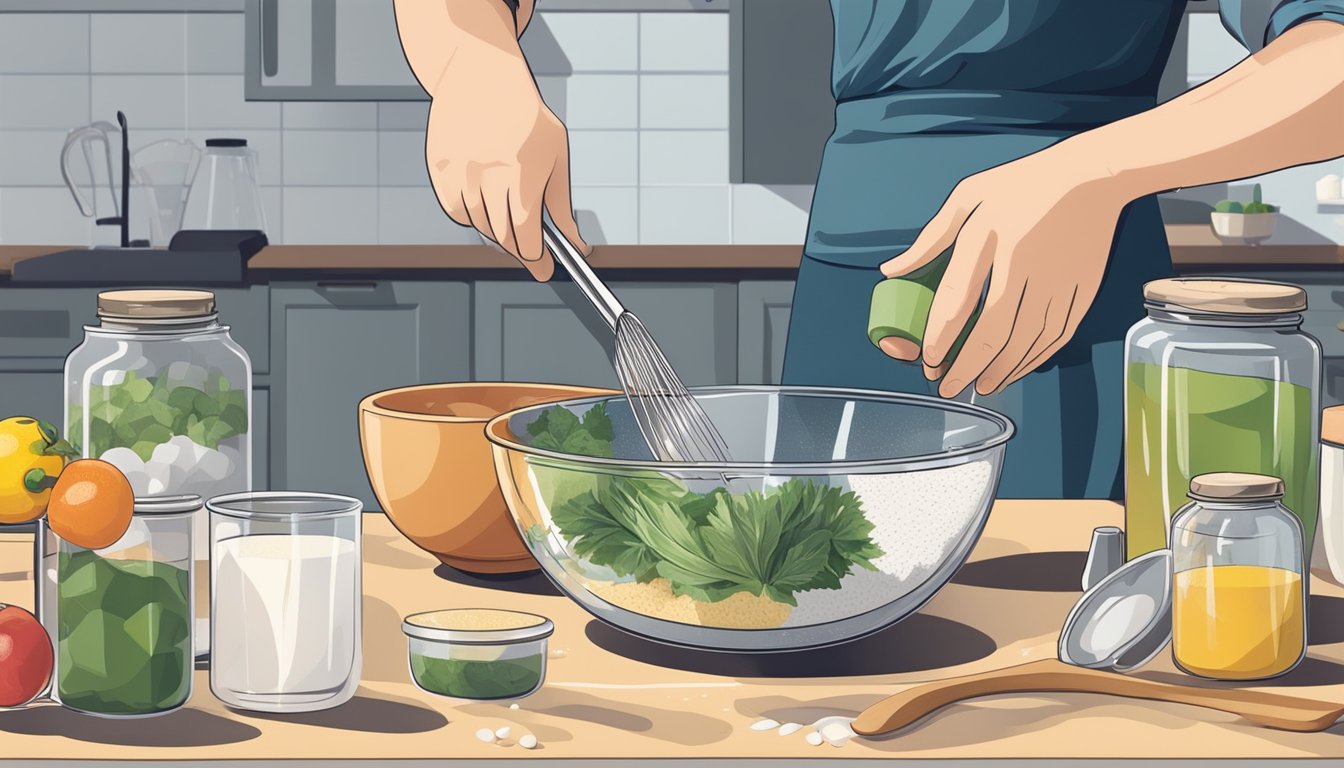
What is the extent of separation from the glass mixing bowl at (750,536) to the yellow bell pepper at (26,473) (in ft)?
0.72

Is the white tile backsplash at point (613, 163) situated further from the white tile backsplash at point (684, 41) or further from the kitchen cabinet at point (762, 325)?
the kitchen cabinet at point (762, 325)

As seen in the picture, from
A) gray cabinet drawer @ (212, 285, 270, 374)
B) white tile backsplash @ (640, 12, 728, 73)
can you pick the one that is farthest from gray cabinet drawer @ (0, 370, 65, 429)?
white tile backsplash @ (640, 12, 728, 73)

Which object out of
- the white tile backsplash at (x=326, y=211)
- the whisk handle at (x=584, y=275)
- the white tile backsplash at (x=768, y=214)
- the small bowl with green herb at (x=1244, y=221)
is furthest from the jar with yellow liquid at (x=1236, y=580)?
the white tile backsplash at (x=326, y=211)

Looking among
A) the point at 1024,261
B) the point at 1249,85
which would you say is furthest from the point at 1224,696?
the point at 1249,85

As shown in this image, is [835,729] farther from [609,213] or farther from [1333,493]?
[609,213]

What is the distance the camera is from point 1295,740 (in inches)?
27.0

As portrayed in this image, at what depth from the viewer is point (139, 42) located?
3.57 meters

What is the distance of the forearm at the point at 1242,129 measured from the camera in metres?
0.96

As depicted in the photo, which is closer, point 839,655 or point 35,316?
point 839,655

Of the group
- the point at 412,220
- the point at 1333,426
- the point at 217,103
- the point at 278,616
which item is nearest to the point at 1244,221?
the point at 412,220

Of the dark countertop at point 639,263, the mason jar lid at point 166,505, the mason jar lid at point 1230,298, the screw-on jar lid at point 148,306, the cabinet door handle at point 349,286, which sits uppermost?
the dark countertop at point 639,263

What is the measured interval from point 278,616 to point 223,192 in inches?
110

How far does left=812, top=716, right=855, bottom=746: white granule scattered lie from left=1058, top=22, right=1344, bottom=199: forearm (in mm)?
416

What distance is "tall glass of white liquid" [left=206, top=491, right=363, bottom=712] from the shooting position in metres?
0.72
